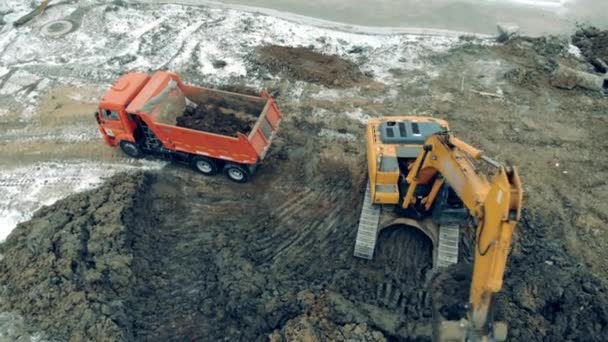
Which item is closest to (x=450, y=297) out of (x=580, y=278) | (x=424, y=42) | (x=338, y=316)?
(x=338, y=316)

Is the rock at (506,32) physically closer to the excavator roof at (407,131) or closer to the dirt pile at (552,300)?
the excavator roof at (407,131)

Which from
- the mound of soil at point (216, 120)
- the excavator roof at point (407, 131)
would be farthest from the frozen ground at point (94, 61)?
the excavator roof at point (407, 131)

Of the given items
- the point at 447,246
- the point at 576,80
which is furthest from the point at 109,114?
the point at 576,80

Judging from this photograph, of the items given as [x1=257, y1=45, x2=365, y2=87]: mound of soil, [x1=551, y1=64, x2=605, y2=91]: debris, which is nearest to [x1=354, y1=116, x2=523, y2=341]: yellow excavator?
[x1=257, y1=45, x2=365, y2=87]: mound of soil

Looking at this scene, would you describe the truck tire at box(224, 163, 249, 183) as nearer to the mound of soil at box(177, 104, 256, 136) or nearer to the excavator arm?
the mound of soil at box(177, 104, 256, 136)

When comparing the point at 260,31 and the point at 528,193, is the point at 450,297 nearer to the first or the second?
the point at 528,193

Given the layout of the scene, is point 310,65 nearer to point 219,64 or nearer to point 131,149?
point 219,64
